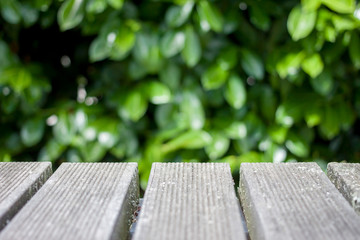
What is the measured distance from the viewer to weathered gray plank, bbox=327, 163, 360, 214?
591mm

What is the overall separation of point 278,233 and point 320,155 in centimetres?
139

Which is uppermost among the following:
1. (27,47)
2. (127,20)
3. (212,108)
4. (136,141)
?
(27,47)

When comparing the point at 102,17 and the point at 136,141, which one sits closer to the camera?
the point at 102,17

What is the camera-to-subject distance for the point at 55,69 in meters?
1.75

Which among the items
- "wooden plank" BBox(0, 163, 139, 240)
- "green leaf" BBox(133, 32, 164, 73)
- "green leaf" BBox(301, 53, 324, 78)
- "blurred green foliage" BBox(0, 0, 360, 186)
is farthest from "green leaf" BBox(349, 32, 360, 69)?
"wooden plank" BBox(0, 163, 139, 240)

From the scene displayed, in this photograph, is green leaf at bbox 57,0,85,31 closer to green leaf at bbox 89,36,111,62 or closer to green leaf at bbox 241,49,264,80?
green leaf at bbox 89,36,111,62

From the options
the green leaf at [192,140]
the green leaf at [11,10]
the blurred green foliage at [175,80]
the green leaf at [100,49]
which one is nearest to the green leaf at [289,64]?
the blurred green foliage at [175,80]

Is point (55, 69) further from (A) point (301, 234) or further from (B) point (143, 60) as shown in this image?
(A) point (301, 234)

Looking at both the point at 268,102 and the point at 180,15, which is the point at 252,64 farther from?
the point at 180,15

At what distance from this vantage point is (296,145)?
1.59 m

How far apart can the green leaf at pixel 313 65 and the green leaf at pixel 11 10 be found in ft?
3.32

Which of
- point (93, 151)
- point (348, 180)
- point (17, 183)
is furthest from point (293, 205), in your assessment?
point (93, 151)

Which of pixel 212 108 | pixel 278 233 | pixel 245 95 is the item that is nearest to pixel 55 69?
pixel 212 108

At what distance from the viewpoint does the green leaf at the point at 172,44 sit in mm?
1412
